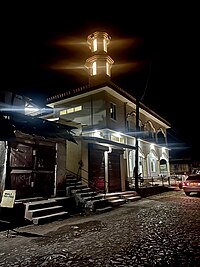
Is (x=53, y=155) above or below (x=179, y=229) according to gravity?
above

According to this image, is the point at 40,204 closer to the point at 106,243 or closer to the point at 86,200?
the point at 86,200

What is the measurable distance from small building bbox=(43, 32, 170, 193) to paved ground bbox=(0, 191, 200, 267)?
585cm

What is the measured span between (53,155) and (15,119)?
4.15 meters

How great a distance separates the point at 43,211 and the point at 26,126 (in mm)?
3736

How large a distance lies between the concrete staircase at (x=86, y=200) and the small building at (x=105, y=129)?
1.41 meters

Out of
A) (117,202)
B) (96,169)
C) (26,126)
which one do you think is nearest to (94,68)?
(96,169)

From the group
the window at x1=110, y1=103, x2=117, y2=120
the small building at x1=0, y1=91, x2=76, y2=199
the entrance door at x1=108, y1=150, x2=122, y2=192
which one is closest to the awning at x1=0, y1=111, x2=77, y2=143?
the small building at x1=0, y1=91, x2=76, y2=199

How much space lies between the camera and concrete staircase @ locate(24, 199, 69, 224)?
8.50 metres

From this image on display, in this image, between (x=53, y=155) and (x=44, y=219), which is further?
(x=53, y=155)

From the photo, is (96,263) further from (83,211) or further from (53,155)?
(53,155)

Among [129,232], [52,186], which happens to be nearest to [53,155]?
[52,186]

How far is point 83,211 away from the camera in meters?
11.1

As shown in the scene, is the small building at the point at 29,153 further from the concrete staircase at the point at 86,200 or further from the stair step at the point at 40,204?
the concrete staircase at the point at 86,200

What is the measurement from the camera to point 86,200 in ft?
37.1
